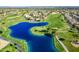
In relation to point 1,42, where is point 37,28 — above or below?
above

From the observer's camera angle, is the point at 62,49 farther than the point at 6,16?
No
